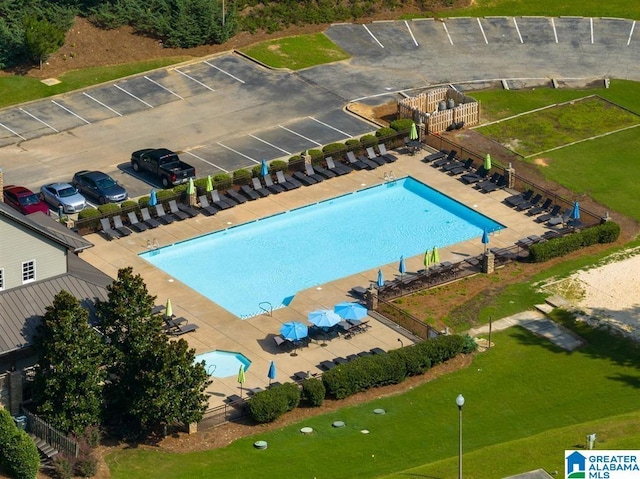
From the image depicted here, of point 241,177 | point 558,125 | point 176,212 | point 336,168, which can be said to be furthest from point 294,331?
point 558,125

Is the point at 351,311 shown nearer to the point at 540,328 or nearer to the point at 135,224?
the point at 540,328

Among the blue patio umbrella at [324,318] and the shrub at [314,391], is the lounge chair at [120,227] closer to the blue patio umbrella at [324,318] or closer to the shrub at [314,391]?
the blue patio umbrella at [324,318]

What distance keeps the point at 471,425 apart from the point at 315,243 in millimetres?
21340

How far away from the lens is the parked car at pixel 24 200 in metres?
88.4

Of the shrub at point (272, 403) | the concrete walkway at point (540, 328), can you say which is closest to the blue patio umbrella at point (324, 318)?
the shrub at point (272, 403)

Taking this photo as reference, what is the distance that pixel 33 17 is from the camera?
10944 centimetres

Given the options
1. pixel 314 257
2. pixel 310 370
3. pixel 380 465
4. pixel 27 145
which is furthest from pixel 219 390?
pixel 27 145

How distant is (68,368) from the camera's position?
67.3 m

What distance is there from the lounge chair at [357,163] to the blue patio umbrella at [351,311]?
66.2ft

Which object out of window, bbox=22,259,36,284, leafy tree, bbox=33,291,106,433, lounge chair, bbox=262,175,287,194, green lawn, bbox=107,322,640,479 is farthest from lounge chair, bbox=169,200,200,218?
leafy tree, bbox=33,291,106,433

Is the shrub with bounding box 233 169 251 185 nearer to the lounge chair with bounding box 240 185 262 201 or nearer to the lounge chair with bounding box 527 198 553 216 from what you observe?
the lounge chair with bounding box 240 185 262 201

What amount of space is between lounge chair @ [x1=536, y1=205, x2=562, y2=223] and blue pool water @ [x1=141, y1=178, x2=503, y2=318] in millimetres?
2391

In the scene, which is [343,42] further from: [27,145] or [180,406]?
[180,406]

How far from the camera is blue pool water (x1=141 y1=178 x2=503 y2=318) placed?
8388 cm
